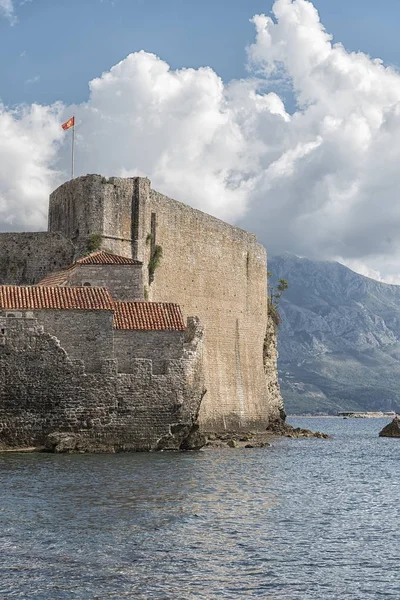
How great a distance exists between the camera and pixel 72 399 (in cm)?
2883

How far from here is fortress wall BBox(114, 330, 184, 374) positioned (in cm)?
2980

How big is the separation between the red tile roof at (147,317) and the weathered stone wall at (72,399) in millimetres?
1314

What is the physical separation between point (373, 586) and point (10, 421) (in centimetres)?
1677

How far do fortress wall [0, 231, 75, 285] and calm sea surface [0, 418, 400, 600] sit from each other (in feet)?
46.6

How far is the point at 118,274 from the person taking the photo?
113 ft

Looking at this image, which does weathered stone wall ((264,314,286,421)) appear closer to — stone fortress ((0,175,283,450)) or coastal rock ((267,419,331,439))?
coastal rock ((267,419,331,439))

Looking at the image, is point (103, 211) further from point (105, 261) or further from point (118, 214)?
point (105, 261)

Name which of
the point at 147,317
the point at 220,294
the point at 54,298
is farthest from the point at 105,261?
the point at 220,294

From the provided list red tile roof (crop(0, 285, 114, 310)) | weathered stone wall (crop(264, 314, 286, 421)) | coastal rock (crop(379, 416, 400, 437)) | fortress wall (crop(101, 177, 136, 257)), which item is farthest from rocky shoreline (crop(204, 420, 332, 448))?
coastal rock (crop(379, 416, 400, 437))

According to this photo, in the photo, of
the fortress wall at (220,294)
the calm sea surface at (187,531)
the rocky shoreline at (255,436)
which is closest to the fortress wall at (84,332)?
the calm sea surface at (187,531)

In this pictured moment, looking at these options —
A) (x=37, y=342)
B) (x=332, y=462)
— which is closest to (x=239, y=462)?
(x=332, y=462)

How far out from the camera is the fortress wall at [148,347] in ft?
97.8

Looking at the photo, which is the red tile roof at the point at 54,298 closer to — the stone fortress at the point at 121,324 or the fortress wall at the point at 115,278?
the stone fortress at the point at 121,324

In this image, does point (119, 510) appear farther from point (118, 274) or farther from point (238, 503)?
point (118, 274)
